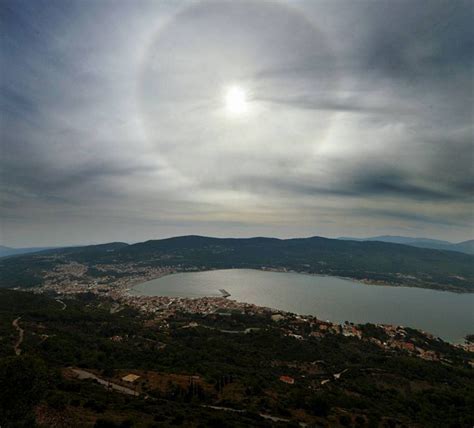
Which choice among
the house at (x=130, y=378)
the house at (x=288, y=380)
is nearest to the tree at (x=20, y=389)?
the house at (x=130, y=378)

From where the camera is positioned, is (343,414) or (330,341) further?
(330,341)

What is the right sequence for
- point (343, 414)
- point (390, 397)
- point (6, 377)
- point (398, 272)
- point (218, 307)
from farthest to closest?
point (398, 272), point (218, 307), point (390, 397), point (343, 414), point (6, 377)

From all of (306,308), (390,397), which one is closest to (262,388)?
(390,397)

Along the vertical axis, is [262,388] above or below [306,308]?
above

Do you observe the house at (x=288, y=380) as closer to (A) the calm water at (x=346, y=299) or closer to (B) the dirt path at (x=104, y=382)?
(B) the dirt path at (x=104, y=382)

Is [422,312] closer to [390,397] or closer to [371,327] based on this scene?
[371,327]

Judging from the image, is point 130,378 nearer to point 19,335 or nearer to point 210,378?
point 210,378

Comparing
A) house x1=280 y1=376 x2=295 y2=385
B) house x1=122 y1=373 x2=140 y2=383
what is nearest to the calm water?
house x1=280 y1=376 x2=295 y2=385
